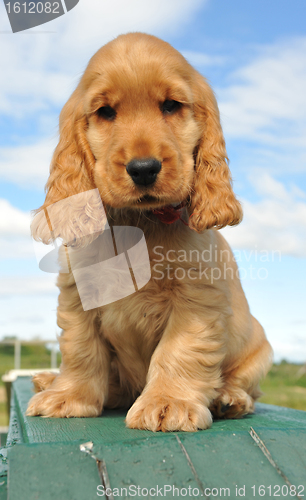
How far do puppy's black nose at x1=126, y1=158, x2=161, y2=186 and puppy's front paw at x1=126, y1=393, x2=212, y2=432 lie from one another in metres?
1.07

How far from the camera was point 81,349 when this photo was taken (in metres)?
2.72

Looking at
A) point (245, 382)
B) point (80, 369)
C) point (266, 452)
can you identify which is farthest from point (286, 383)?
point (266, 452)

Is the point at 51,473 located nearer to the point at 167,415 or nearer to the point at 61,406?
the point at 167,415

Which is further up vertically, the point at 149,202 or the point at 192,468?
the point at 149,202

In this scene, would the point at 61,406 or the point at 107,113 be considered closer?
the point at 107,113

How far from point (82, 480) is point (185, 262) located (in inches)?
52.1

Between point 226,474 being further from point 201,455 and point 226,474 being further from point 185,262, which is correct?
point 185,262

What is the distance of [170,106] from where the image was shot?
248 cm

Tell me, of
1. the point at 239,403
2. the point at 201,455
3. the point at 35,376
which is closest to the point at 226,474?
the point at 201,455

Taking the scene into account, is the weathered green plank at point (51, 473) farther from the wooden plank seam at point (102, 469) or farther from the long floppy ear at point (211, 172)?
the long floppy ear at point (211, 172)

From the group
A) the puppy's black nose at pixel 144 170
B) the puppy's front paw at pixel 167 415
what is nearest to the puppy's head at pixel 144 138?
the puppy's black nose at pixel 144 170

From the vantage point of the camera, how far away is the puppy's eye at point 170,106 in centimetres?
244

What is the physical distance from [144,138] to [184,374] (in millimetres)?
1225

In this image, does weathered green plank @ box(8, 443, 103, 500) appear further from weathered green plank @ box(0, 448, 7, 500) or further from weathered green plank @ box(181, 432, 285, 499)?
weathered green plank @ box(181, 432, 285, 499)
